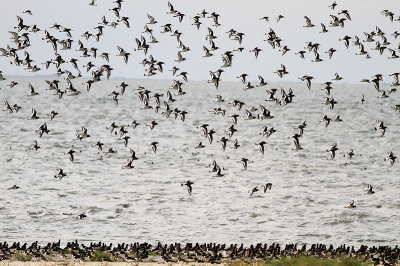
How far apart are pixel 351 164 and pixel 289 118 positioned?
53.4 m

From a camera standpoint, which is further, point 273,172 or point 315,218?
point 273,172

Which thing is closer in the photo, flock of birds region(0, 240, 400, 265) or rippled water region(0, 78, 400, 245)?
flock of birds region(0, 240, 400, 265)

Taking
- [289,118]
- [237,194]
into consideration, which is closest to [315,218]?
[237,194]

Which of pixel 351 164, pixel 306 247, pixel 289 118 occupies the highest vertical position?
pixel 289 118

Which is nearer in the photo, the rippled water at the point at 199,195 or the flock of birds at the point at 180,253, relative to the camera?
the flock of birds at the point at 180,253

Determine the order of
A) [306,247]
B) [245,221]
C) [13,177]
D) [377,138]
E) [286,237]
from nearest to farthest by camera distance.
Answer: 1. [306,247]
2. [286,237]
3. [245,221]
4. [13,177]
5. [377,138]

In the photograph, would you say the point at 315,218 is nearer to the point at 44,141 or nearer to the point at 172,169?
the point at 172,169

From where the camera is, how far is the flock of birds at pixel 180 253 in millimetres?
20531

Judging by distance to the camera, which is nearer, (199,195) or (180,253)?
(180,253)

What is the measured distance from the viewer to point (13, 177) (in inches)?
1519

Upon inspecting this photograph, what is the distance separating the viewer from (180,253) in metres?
21.6

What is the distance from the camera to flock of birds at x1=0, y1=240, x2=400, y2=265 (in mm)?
20531

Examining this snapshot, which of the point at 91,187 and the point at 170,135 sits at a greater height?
the point at 170,135

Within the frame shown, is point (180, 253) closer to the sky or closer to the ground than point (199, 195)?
closer to the ground
